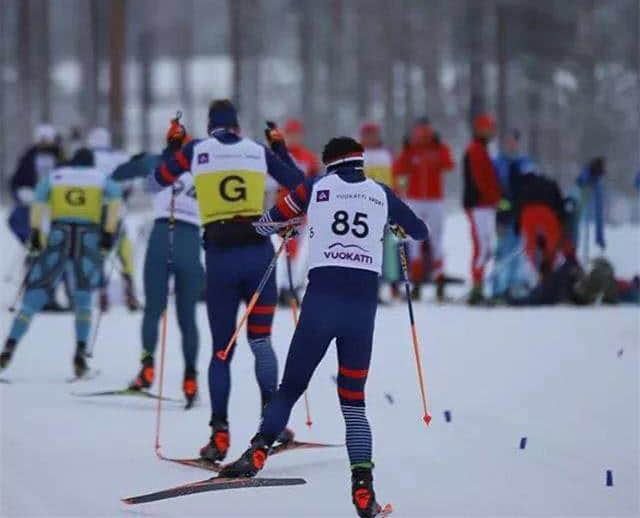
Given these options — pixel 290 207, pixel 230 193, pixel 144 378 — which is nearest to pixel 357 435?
pixel 290 207

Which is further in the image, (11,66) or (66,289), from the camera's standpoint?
(11,66)

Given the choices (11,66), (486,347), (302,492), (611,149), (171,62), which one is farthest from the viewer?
(171,62)

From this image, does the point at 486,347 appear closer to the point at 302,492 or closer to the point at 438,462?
the point at 438,462

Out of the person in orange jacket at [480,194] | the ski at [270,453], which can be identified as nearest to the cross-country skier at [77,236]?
the ski at [270,453]

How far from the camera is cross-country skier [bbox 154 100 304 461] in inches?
368

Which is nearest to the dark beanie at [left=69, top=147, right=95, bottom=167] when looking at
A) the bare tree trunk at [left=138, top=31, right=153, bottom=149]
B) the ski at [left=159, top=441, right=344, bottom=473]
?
the ski at [left=159, top=441, right=344, bottom=473]

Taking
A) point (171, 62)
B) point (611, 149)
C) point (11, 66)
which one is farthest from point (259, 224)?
point (171, 62)

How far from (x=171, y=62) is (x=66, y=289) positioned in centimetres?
6316

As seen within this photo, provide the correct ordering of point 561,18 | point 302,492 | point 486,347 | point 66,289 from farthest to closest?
point 561,18
point 66,289
point 486,347
point 302,492

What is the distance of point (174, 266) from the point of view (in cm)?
1157

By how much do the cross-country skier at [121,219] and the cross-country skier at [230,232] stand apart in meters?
6.64

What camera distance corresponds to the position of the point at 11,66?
66500 millimetres

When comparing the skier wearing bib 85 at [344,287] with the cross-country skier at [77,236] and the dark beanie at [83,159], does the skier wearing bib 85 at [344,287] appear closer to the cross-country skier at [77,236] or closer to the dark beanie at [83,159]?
the cross-country skier at [77,236]

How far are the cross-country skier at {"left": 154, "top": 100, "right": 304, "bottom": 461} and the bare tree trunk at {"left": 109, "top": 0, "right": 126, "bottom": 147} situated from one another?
55.8 feet
